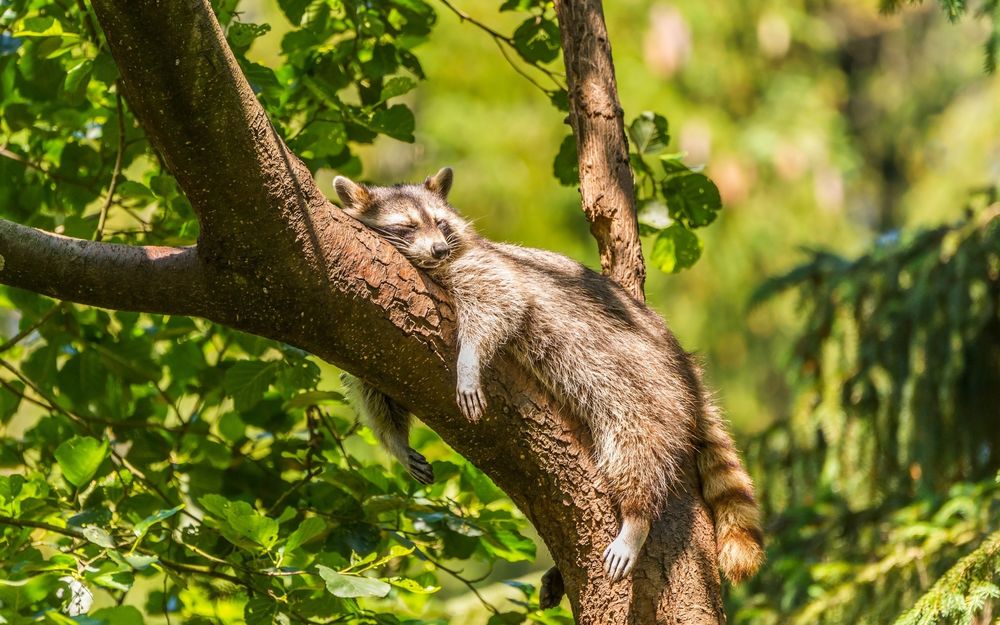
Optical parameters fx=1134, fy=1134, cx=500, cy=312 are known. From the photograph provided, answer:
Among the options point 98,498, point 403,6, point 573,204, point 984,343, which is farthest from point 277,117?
point 573,204

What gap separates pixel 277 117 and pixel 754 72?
1282cm

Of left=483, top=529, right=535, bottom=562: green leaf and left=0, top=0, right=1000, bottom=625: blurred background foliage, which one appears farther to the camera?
left=483, top=529, right=535, bottom=562: green leaf

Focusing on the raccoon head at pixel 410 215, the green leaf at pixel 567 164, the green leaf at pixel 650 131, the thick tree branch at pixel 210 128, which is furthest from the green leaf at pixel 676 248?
the thick tree branch at pixel 210 128

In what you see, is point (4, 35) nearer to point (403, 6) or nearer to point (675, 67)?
point (403, 6)

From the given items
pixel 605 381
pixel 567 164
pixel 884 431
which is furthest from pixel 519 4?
pixel 884 431

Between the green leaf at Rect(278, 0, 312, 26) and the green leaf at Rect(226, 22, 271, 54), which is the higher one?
the green leaf at Rect(278, 0, 312, 26)

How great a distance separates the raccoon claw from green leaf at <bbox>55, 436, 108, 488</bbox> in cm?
127

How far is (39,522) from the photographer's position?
281cm

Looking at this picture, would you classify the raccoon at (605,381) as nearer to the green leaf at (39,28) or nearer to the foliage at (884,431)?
the foliage at (884,431)

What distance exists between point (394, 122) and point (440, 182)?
Answer: 105 cm

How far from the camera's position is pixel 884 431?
4859 mm

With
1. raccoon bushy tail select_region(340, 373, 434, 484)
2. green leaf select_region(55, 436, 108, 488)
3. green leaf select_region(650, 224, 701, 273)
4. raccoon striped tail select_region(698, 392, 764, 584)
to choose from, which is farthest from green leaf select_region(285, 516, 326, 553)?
green leaf select_region(650, 224, 701, 273)

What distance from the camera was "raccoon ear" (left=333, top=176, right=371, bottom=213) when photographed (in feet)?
13.6

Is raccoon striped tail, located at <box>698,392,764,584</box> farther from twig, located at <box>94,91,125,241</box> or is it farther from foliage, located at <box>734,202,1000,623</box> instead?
twig, located at <box>94,91,125,241</box>
